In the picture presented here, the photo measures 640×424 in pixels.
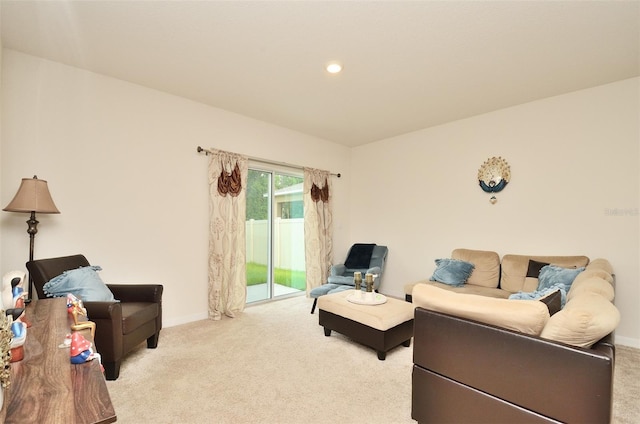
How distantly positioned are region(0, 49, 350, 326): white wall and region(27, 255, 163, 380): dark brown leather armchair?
0.42 m

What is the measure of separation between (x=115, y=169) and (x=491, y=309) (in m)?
3.55

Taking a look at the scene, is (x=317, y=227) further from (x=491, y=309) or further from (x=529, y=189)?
(x=491, y=309)

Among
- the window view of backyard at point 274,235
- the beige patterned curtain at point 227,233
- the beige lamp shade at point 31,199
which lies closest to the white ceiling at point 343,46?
the beige patterned curtain at point 227,233

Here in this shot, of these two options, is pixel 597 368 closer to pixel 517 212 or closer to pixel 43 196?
pixel 517 212

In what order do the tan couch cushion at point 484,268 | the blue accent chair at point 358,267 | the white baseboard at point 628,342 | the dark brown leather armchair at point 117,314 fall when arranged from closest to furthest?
the dark brown leather armchair at point 117,314 → the white baseboard at point 628,342 → the tan couch cushion at point 484,268 → the blue accent chair at point 358,267

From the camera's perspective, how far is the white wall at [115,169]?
2646 mm

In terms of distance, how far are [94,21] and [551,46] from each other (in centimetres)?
364

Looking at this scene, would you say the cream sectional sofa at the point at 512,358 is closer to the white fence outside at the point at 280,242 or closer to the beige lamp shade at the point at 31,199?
the beige lamp shade at the point at 31,199

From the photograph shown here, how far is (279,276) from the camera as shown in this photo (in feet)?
15.9

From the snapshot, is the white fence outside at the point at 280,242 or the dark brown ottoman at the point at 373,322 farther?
the white fence outside at the point at 280,242

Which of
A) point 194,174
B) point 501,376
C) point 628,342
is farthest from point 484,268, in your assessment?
point 194,174

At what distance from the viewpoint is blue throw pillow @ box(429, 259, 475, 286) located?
3717 mm

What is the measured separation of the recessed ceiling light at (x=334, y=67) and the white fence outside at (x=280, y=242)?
2.39 m

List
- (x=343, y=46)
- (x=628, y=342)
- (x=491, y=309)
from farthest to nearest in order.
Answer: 1. (x=628, y=342)
2. (x=343, y=46)
3. (x=491, y=309)
